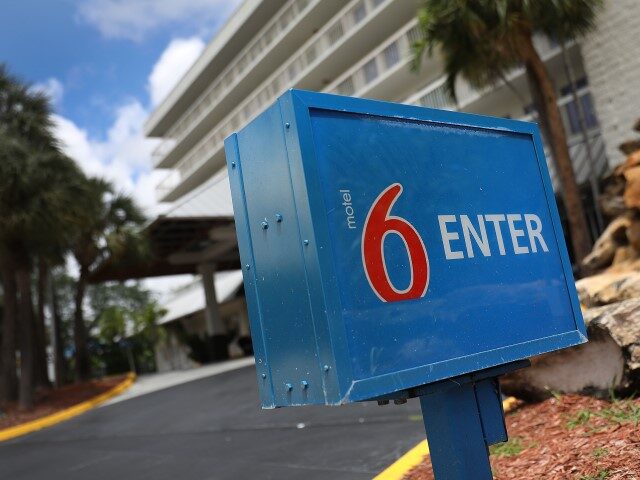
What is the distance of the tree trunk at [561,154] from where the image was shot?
13656 mm

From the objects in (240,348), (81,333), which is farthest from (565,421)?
(240,348)

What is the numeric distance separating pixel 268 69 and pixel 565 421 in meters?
36.0

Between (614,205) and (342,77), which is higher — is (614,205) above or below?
below

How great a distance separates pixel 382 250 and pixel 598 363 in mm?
3029

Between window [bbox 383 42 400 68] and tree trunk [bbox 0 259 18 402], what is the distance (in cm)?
1589

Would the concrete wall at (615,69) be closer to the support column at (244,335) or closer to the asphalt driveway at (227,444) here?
the asphalt driveway at (227,444)

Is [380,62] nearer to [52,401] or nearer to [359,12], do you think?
[359,12]

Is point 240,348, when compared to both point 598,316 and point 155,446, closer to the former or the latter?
point 155,446

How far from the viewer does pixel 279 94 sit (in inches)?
705

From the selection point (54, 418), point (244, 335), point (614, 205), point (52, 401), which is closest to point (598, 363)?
point (614, 205)

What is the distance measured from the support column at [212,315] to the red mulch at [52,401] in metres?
7.14

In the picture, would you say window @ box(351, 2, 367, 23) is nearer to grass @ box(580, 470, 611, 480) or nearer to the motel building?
the motel building

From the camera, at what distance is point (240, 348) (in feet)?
114

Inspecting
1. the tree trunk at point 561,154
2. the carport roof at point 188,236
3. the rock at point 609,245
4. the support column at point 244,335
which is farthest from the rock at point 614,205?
the support column at point 244,335
